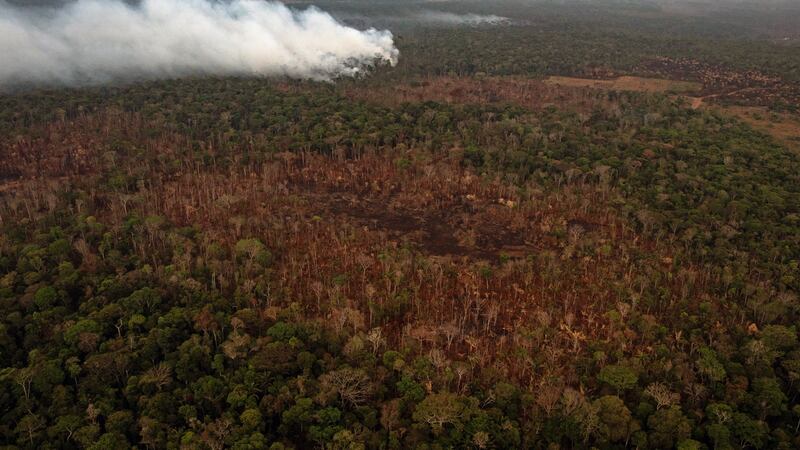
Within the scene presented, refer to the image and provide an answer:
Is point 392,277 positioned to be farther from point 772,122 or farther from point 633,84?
point 633,84

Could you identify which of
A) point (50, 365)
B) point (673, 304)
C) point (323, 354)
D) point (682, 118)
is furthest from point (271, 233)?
point (682, 118)

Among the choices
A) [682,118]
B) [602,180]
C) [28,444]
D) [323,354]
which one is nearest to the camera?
[28,444]

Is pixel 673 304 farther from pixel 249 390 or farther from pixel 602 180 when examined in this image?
pixel 249 390

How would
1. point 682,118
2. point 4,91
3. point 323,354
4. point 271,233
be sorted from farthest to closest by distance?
point 4,91, point 682,118, point 271,233, point 323,354

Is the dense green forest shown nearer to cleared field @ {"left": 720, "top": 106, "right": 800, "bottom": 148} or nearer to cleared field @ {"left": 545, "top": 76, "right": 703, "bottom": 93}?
cleared field @ {"left": 720, "top": 106, "right": 800, "bottom": 148}

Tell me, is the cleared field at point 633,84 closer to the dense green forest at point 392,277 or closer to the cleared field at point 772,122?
the cleared field at point 772,122

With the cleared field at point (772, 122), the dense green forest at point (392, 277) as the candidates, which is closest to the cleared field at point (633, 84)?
the cleared field at point (772, 122)
